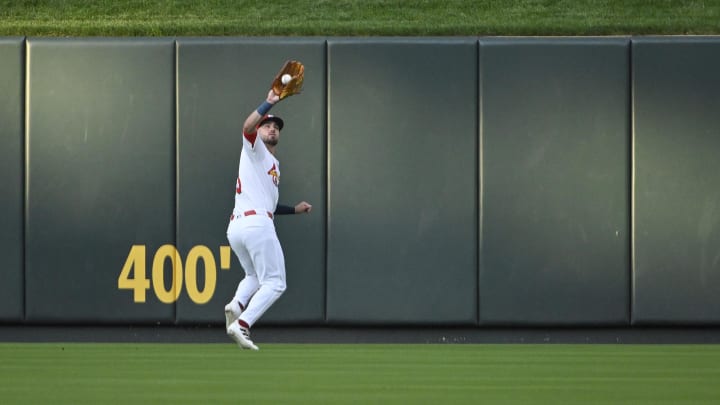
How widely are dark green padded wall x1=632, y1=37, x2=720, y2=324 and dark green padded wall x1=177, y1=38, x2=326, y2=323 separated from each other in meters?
2.42

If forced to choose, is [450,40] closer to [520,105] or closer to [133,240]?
[520,105]

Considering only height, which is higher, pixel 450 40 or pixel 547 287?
pixel 450 40

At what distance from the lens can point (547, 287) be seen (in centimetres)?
983

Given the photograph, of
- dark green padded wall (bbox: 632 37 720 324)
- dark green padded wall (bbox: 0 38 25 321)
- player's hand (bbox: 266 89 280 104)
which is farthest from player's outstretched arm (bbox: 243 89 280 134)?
dark green padded wall (bbox: 632 37 720 324)

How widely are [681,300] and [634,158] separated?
3.71 ft

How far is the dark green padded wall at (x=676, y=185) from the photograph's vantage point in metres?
9.73

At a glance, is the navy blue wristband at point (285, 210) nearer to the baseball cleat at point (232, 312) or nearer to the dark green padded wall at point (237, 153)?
the baseball cleat at point (232, 312)

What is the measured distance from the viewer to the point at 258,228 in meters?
8.47

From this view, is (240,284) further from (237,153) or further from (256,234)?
(237,153)

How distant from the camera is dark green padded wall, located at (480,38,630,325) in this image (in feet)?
32.0
